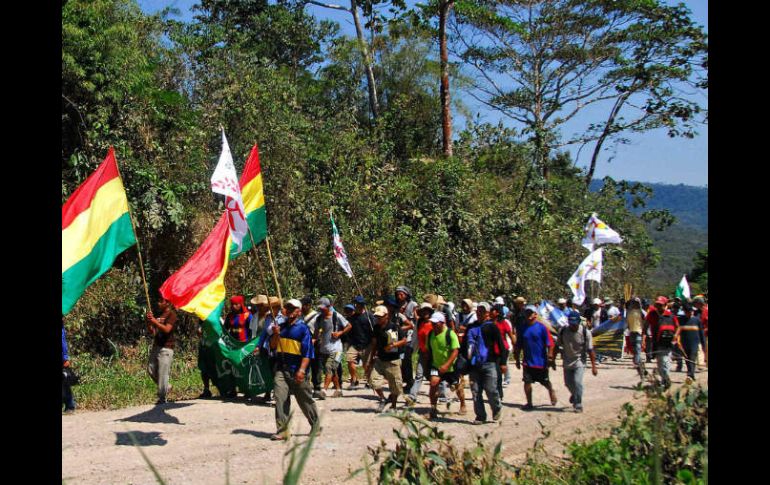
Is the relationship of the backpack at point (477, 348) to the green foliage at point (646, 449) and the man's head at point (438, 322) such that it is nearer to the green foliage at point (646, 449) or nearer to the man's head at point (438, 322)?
the man's head at point (438, 322)

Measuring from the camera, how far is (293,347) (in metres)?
10.7

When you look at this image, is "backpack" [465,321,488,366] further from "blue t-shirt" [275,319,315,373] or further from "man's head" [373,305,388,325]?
"blue t-shirt" [275,319,315,373]

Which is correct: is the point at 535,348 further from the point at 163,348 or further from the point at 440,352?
the point at 163,348

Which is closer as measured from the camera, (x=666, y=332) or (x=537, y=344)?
(x=537, y=344)

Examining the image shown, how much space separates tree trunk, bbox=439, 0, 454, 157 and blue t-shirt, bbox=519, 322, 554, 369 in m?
17.3

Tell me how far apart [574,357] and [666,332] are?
339 centimetres

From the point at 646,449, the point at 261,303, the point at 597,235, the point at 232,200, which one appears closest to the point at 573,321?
the point at 261,303

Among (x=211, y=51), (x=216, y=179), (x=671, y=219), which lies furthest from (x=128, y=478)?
(x=671, y=219)

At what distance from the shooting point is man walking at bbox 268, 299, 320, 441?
10586 mm

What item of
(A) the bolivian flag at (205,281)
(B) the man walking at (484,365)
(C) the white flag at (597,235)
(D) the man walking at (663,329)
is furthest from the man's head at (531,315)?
(C) the white flag at (597,235)

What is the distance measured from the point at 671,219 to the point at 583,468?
33.5 m

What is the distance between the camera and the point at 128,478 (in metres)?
8.57

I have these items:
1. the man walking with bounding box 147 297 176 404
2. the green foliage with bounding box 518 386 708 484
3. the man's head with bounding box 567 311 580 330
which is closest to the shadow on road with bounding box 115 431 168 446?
the man walking with bounding box 147 297 176 404
